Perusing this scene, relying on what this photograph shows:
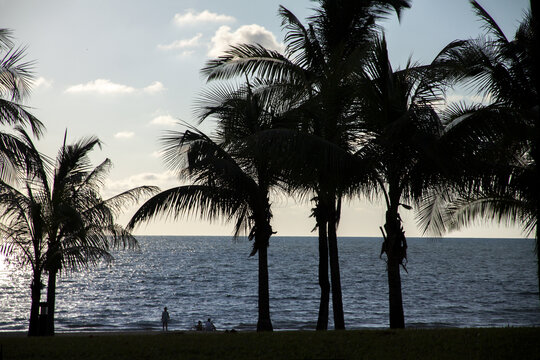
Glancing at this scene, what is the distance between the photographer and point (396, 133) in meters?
11.5

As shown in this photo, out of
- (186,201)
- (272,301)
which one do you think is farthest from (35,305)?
(272,301)

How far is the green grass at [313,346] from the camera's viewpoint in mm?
8430

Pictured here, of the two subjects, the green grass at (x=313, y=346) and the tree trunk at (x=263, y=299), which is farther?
the tree trunk at (x=263, y=299)

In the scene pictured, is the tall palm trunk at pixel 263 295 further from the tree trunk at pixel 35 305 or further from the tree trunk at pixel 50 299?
the tree trunk at pixel 35 305

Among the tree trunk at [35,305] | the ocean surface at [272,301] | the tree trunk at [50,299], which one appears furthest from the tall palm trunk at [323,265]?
the ocean surface at [272,301]

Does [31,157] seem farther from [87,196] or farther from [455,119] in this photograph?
[455,119]

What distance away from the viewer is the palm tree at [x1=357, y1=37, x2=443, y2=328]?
1167 cm

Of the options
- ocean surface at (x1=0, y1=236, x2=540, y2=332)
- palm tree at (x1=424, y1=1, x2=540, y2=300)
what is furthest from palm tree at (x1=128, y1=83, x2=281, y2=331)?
ocean surface at (x1=0, y1=236, x2=540, y2=332)

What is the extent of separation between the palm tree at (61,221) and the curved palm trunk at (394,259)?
28.2ft

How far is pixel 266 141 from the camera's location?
36.7 feet

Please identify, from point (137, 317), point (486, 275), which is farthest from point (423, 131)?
point (486, 275)

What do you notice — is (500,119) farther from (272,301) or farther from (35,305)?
(272,301)

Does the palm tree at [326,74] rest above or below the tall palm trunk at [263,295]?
above

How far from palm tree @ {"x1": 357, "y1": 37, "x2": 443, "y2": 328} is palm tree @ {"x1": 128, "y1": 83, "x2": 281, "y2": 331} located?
2.96 metres
